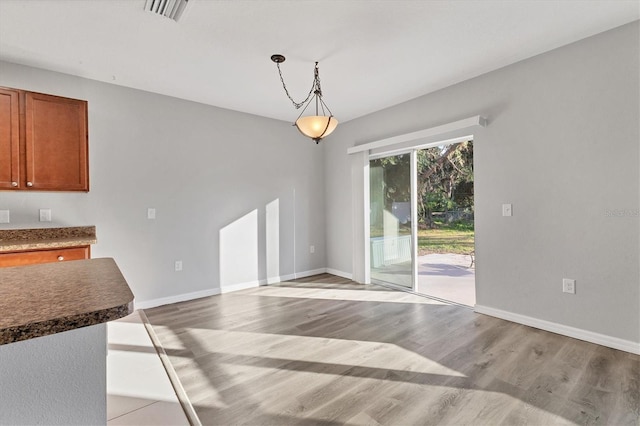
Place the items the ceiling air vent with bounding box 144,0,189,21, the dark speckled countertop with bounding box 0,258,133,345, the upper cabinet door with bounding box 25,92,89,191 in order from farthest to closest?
the upper cabinet door with bounding box 25,92,89,191 → the ceiling air vent with bounding box 144,0,189,21 → the dark speckled countertop with bounding box 0,258,133,345

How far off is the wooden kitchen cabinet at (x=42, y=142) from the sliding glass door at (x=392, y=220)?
3666mm

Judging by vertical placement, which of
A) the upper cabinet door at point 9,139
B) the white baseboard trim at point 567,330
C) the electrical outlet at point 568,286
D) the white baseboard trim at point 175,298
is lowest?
the white baseboard trim at point 567,330

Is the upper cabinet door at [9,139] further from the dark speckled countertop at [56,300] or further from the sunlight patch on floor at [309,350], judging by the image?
the dark speckled countertop at [56,300]

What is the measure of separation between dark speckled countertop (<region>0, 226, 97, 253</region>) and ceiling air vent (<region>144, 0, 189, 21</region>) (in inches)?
81.5

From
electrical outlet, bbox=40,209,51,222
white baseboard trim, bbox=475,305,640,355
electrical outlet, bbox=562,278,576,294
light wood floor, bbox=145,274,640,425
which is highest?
electrical outlet, bbox=40,209,51,222

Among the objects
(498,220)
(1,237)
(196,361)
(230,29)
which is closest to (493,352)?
(498,220)

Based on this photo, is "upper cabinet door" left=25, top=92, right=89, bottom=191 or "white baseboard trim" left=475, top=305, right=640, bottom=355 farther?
"upper cabinet door" left=25, top=92, right=89, bottom=191

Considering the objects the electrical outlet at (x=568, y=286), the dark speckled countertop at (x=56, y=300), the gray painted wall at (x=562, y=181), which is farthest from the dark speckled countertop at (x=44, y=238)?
Answer: the electrical outlet at (x=568, y=286)

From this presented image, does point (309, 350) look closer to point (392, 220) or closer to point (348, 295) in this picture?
point (348, 295)

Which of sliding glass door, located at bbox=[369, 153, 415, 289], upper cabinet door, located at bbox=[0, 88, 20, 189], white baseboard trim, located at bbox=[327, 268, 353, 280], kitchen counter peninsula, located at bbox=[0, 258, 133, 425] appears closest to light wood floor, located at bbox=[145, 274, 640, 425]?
sliding glass door, located at bbox=[369, 153, 415, 289]

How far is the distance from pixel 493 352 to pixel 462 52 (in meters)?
2.69

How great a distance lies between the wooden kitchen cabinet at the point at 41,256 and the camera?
95.3 inches

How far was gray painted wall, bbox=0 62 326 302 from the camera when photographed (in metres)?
3.28

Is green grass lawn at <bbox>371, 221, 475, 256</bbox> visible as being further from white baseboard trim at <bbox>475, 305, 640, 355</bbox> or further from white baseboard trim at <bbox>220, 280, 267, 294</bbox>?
white baseboard trim at <bbox>220, 280, 267, 294</bbox>
